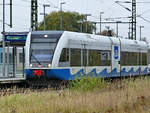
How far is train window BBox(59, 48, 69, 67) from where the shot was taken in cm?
2069

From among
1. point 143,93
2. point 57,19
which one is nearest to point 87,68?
point 143,93

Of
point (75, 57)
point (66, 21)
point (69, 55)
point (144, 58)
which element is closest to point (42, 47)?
point (69, 55)

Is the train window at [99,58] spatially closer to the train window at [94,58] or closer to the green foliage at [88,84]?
the train window at [94,58]

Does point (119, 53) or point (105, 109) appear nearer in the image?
point (105, 109)

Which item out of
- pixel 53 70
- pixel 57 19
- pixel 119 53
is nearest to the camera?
pixel 53 70

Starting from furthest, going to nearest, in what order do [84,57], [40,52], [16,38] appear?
[16,38] < [84,57] < [40,52]

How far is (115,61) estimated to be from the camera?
27.4 meters

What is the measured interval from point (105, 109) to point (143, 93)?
4111 mm

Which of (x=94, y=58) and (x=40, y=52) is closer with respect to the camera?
(x=40, y=52)

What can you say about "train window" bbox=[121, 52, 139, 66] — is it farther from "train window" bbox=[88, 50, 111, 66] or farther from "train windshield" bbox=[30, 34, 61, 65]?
"train windshield" bbox=[30, 34, 61, 65]

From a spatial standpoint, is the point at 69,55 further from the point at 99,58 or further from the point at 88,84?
the point at 88,84

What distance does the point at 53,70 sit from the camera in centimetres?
2042

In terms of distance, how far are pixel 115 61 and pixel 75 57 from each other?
6.03m

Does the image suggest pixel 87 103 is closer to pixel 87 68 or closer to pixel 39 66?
pixel 39 66
